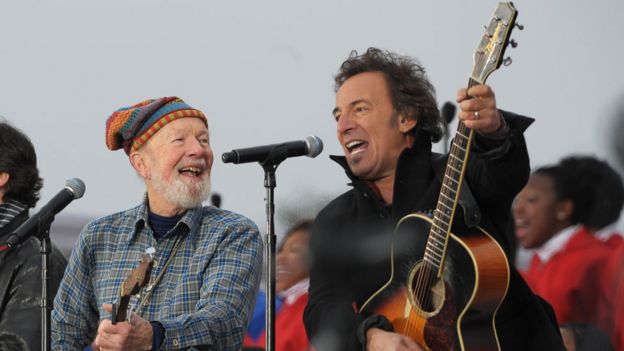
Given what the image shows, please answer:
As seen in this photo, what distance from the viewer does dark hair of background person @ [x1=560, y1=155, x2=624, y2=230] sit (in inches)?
171

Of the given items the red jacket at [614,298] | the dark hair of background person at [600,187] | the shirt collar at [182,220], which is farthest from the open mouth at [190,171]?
the red jacket at [614,298]

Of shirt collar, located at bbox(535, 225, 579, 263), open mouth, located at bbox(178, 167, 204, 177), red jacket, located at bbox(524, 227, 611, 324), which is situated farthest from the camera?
shirt collar, located at bbox(535, 225, 579, 263)

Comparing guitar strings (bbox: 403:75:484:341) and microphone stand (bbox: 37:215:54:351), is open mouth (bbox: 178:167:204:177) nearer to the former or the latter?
microphone stand (bbox: 37:215:54:351)

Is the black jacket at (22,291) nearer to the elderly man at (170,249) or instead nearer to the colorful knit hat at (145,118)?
the elderly man at (170,249)

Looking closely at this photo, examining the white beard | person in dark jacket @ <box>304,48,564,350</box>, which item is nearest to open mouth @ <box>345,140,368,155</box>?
person in dark jacket @ <box>304,48,564,350</box>

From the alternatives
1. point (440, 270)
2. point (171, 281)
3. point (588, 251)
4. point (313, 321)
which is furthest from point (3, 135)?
point (588, 251)

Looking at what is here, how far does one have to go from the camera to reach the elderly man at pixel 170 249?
12.3ft

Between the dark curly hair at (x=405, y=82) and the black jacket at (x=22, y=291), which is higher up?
the dark curly hair at (x=405, y=82)

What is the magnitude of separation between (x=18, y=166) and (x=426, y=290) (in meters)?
2.15

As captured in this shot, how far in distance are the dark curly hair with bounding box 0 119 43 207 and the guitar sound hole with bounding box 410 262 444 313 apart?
2041 millimetres

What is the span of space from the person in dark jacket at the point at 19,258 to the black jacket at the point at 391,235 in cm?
106

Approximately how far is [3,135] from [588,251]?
2.59 metres

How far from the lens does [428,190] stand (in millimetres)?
3721

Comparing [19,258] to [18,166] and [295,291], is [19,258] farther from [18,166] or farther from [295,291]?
[295,291]
